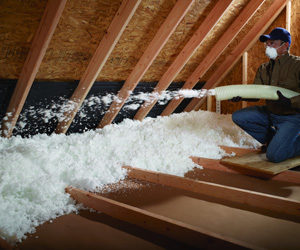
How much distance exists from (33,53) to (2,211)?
3.93 feet

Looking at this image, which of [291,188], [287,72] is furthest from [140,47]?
[291,188]

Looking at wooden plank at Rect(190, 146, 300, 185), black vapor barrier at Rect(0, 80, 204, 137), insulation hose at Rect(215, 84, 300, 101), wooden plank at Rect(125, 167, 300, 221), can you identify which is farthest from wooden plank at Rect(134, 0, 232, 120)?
wooden plank at Rect(125, 167, 300, 221)

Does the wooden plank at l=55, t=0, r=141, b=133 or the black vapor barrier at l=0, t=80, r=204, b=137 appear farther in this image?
the black vapor barrier at l=0, t=80, r=204, b=137

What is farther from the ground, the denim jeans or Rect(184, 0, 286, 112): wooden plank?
Rect(184, 0, 286, 112): wooden plank

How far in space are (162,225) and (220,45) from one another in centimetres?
258

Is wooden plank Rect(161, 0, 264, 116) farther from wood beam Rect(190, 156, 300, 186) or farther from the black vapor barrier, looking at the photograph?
wood beam Rect(190, 156, 300, 186)

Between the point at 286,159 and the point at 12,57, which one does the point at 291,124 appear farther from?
the point at 12,57

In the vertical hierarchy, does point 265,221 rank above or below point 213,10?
below

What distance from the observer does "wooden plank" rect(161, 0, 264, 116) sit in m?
2.99

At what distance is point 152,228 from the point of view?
136 centimetres

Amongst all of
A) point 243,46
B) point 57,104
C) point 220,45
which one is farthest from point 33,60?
point 243,46

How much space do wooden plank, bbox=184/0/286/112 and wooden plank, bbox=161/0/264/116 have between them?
47cm

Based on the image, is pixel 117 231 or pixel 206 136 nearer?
pixel 117 231

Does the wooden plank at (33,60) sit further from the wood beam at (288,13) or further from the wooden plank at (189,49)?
the wood beam at (288,13)
